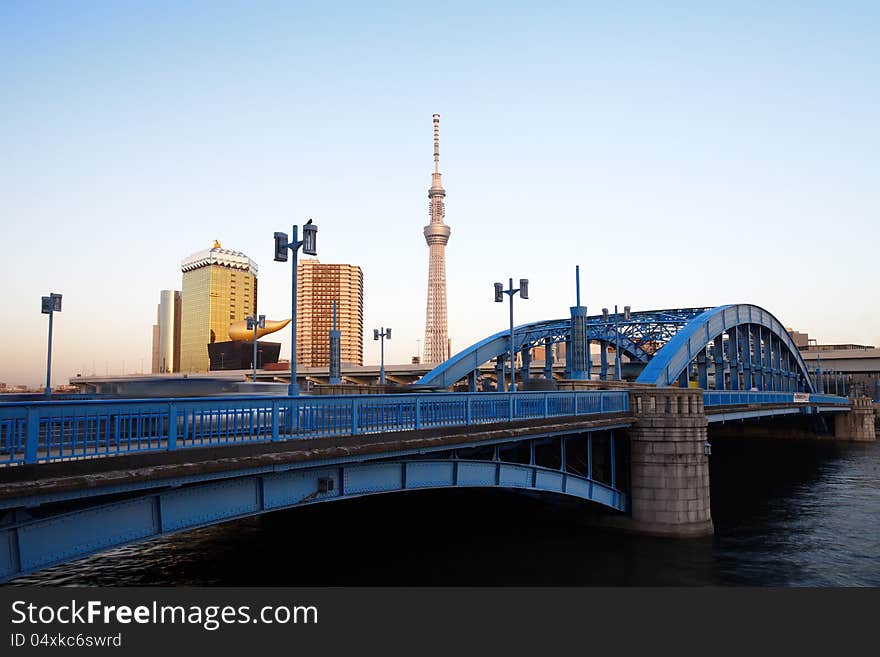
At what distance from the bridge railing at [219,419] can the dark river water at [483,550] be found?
5693mm

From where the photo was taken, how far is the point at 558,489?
76.7ft

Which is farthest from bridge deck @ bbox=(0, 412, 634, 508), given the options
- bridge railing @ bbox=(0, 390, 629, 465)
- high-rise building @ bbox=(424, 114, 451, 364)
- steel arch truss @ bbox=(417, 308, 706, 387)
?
high-rise building @ bbox=(424, 114, 451, 364)

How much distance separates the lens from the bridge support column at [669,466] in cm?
2648

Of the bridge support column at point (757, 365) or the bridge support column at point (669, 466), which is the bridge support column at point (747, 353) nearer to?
the bridge support column at point (757, 365)

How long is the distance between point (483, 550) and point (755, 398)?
36558mm

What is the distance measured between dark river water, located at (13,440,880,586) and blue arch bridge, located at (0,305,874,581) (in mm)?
2448

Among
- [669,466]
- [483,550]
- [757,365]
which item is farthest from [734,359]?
[483,550]

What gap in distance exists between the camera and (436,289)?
184750mm

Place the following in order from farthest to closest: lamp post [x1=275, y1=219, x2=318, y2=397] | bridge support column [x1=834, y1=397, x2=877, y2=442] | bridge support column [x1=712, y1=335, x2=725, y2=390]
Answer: bridge support column [x1=834, y1=397, x2=877, y2=442], bridge support column [x1=712, y1=335, x2=725, y2=390], lamp post [x1=275, y1=219, x2=318, y2=397]

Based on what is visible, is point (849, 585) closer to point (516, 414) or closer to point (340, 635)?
point (516, 414)

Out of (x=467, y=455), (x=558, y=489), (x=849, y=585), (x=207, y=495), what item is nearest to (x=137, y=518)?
(x=207, y=495)

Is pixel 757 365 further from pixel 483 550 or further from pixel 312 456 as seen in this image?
pixel 312 456

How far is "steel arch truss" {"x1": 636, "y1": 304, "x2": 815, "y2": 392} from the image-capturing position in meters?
41.8

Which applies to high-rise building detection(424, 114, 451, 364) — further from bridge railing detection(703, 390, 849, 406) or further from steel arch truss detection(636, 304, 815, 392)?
bridge railing detection(703, 390, 849, 406)
